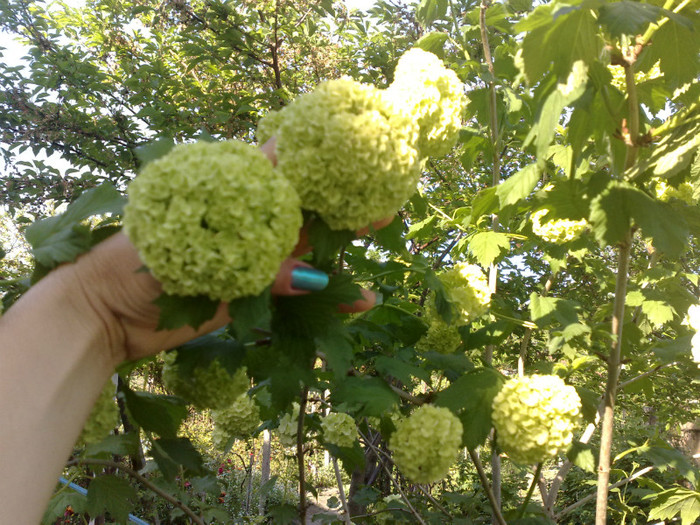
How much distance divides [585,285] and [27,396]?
19.9 feet

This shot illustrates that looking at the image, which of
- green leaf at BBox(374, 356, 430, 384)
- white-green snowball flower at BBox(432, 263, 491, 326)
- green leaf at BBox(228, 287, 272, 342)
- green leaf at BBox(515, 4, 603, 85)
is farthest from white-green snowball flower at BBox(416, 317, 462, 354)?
green leaf at BBox(228, 287, 272, 342)

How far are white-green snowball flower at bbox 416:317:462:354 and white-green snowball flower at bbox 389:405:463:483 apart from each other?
0.43 m

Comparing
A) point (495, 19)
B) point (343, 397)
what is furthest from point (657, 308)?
point (343, 397)

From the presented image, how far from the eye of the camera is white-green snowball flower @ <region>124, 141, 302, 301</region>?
2.65ft

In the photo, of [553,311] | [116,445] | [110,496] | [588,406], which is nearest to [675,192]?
[553,311]

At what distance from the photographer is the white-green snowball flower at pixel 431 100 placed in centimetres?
125

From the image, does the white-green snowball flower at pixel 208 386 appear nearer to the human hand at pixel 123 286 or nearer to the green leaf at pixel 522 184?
the human hand at pixel 123 286

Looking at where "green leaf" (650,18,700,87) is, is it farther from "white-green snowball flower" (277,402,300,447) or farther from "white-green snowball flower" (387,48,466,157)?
"white-green snowball flower" (277,402,300,447)

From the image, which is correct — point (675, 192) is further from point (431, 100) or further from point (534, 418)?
point (431, 100)

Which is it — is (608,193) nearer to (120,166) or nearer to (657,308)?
(657,308)

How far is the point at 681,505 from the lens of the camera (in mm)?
3043

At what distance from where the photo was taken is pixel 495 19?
8.78 feet

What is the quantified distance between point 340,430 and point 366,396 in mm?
782

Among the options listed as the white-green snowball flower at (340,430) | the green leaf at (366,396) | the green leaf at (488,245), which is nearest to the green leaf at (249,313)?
the green leaf at (366,396)
